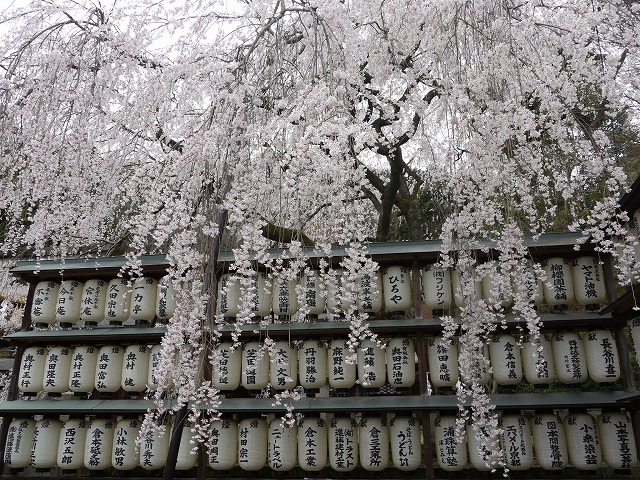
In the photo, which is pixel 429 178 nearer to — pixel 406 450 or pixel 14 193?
pixel 406 450

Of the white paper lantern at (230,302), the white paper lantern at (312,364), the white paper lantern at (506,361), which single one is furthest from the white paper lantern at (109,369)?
the white paper lantern at (506,361)

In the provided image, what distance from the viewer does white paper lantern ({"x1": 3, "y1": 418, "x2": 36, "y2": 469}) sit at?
211 inches

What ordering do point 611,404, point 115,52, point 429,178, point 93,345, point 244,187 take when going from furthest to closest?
point 429,178
point 93,345
point 115,52
point 611,404
point 244,187

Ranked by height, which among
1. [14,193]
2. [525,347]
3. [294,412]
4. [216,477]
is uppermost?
[14,193]

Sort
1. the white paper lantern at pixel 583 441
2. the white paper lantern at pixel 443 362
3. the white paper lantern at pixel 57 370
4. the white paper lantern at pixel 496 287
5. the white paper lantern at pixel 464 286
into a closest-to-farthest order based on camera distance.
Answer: the white paper lantern at pixel 464 286, the white paper lantern at pixel 496 287, the white paper lantern at pixel 583 441, the white paper lantern at pixel 443 362, the white paper lantern at pixel 57 370

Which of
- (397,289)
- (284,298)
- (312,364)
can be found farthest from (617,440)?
(284,298)

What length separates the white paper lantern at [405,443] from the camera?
4.79 meters

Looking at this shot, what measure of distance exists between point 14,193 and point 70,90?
1.61 meters

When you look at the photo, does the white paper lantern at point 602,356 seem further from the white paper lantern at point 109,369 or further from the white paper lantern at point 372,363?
the white paper lantern at point 109,369

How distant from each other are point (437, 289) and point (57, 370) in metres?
4.03

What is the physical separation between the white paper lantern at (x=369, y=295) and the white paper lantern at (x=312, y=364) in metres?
0.58

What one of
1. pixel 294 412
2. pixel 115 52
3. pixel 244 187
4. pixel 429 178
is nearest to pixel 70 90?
pixel 115 52

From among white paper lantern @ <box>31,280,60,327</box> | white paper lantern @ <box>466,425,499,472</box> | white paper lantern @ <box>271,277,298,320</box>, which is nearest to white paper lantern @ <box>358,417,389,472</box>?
white paper lantern @ <box>466,425,499,472</box>

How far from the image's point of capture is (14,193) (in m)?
5.53
